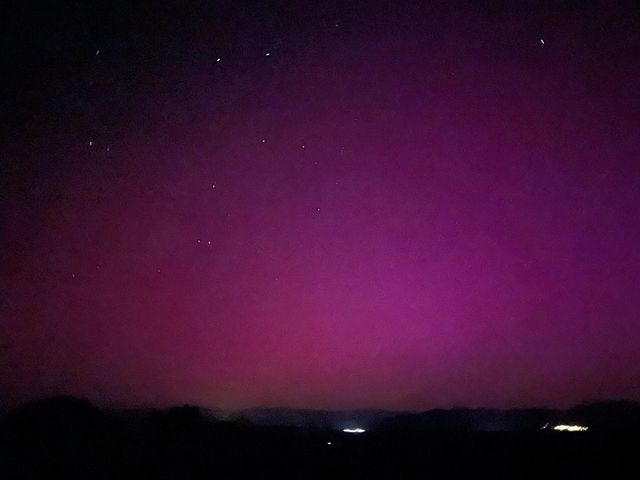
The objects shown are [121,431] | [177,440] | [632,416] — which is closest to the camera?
[177,440]

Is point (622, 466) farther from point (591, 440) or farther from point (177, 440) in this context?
point (177, 440)

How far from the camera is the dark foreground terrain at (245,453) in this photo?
14.4 m

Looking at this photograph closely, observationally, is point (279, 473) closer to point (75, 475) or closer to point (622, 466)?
point (75, 475)

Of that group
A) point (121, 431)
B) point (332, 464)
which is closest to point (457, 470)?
point (332, 464)

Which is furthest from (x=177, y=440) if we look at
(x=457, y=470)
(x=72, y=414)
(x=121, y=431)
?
(x=457, y=470)

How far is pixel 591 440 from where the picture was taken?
20.4 m

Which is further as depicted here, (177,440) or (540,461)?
(177,440)

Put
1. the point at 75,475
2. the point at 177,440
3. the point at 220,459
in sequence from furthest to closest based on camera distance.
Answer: the point at 177,440 < the point at 220,459 < the point at 75,475

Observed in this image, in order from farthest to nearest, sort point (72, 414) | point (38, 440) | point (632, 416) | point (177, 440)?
point (632, 416) < point (72, 414) < point (177, 440) < point (38, 440)

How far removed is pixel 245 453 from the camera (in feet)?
59.4

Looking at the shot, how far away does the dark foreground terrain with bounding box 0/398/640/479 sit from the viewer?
47.1 feet

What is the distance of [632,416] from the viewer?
33.3 m

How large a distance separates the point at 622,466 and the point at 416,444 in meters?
7.65

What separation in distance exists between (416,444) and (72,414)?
10.9 m
